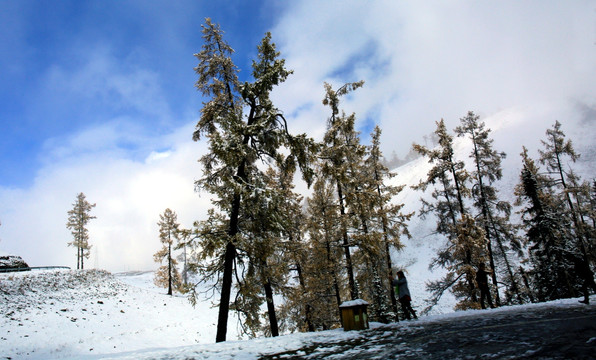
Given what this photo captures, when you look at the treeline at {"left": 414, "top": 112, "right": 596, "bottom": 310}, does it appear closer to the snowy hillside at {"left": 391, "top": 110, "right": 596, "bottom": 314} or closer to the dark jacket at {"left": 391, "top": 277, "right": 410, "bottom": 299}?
the dark jacket at {"left": 391, "top": 277, "right": 410, "bottom": 299}

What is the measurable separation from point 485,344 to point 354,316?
4.93 meters

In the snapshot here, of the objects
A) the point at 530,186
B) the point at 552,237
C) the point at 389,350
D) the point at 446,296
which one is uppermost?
the point at 530,186

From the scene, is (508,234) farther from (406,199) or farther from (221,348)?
(406,199)

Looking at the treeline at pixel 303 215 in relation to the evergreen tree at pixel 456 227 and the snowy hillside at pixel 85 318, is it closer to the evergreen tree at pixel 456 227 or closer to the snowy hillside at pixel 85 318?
the evergreen tree at pixel 456 227

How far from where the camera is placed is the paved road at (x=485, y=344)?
4320 millimetres

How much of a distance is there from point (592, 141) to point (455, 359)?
100m

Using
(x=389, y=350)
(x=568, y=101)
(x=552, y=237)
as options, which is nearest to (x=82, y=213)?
(x=389, y=350)

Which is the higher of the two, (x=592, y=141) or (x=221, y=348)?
(x=592, y=141)

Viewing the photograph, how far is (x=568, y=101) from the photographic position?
102 m

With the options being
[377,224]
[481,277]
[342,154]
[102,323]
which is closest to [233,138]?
[342,154]

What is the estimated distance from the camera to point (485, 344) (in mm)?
5172

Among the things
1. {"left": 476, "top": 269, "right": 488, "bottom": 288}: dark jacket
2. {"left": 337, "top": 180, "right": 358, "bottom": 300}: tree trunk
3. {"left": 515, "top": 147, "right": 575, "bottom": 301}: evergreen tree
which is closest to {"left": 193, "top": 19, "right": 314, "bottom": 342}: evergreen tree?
{"left": 337, "top": 180, "right": 358, "bottom": 300}: tree trunk

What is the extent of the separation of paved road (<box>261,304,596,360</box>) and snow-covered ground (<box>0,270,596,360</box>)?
130cm

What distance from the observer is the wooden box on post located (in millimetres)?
9539
